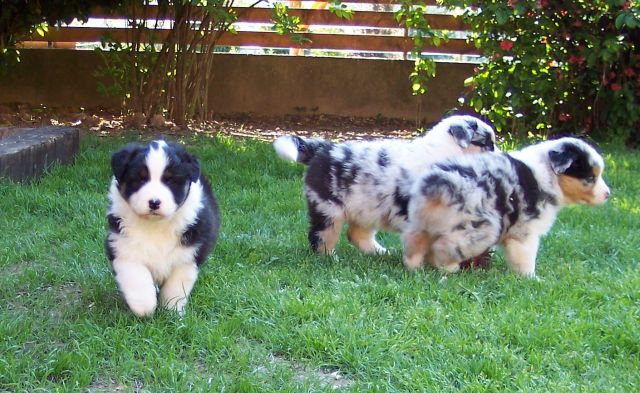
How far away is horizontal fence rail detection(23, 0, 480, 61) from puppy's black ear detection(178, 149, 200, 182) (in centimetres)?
918

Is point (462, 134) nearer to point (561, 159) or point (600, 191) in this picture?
point (561, 159)

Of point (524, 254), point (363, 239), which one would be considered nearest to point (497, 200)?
point (524, 254)

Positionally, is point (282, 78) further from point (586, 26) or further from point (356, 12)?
point (586, 26)

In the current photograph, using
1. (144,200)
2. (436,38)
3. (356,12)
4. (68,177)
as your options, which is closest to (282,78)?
(356,12)

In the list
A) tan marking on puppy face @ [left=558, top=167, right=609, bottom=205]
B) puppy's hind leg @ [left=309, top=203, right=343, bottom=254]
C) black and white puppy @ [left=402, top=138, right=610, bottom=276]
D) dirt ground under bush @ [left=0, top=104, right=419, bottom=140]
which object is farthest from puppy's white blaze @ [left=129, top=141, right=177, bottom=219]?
dirt ground under bush @ [left=0, top=104, right=419, bottom=140]

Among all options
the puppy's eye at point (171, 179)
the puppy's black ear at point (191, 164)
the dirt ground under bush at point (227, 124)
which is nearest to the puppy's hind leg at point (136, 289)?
the puppy's eye at point (171, 179)

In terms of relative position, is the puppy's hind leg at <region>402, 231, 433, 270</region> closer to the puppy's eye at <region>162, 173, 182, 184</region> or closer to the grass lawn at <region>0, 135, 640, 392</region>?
the grass lawn at <region>0, 135, 640, 392</region>

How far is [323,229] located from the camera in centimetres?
612

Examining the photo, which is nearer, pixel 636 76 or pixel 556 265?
pixel 556 265

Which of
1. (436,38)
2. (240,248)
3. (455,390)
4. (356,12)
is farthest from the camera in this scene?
(356,12)

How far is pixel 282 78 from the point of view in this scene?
1438 centimetres

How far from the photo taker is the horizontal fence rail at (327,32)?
1376 cm

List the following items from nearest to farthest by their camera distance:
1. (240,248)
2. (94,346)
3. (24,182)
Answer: (94,346) < (240,248) < (24,182)

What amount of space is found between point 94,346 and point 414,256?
2.53 meters
